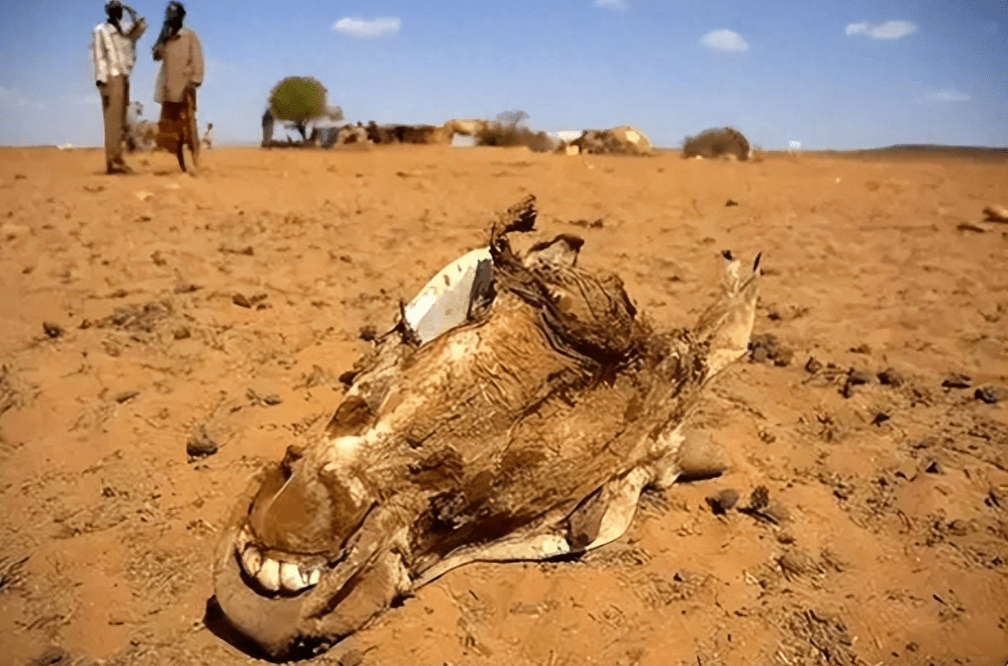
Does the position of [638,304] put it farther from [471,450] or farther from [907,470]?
[471,450]

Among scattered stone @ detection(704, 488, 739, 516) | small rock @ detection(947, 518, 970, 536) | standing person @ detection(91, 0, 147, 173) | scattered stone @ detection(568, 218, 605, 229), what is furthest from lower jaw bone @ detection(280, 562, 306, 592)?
scattered stone @ detection(568, 218, 605, 229)

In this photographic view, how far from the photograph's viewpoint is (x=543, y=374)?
4.81 feet

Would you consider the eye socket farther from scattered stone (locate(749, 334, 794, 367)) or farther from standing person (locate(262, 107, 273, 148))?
scattered stone (locate(749, 334, 794, 367))

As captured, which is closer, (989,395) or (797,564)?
(797,564)

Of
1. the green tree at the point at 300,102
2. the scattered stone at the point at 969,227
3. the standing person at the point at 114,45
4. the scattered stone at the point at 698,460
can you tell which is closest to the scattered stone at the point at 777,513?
the scattered stone at the point at 698,460

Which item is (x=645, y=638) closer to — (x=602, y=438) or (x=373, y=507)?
(x=602, y=438)

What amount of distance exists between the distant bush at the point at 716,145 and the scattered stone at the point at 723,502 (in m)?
0.86

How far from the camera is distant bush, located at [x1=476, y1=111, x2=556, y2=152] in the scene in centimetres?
161

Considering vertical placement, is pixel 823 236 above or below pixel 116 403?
above

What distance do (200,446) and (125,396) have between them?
247mm

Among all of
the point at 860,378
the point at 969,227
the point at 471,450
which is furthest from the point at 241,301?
the point at 969,227

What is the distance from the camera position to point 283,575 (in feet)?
3.93

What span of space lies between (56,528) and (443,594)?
72 centimetres

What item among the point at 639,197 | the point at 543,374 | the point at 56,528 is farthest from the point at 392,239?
the point at 56,528
